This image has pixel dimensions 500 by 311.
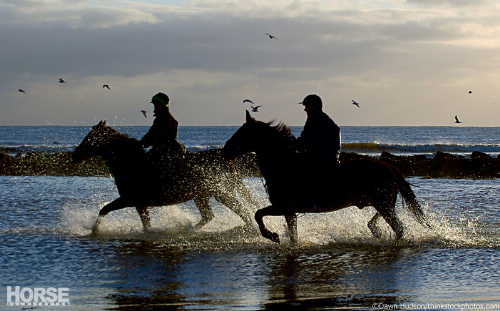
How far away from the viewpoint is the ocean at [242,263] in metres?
6.94

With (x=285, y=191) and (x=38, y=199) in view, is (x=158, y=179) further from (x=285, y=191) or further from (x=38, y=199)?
(x=38, y=199)

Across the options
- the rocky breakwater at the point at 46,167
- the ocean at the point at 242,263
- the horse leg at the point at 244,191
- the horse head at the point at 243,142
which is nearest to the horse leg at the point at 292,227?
the ocean at the point at 242,263

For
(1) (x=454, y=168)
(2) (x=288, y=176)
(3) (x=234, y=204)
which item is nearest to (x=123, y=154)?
(3) (x=234, y=204)

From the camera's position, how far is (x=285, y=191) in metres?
9.89

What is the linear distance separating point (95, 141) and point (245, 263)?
418 centimetres

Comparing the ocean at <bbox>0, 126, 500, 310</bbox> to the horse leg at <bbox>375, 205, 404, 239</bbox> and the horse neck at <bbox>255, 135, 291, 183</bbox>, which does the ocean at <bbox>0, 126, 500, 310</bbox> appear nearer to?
the horse leg at <bbox>375, 205, 404, 239</bbox>

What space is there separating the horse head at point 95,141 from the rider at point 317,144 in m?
3.65

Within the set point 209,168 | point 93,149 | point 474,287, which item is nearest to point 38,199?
point 93,149

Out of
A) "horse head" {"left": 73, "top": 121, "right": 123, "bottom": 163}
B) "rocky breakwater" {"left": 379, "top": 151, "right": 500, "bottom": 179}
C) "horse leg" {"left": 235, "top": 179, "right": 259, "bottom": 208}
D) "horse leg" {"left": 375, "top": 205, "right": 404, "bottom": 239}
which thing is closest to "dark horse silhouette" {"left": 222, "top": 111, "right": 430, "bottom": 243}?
"horse leg" {"left": 375, "top": 205, "right": 404, "bottom": 239}

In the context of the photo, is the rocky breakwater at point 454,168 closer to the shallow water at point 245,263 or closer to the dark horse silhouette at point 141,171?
the shallow water at point 245,263

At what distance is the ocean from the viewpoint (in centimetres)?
694

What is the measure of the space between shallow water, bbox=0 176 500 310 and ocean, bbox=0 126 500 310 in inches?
0.6

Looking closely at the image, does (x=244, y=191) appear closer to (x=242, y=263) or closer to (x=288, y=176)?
(x=288, y=176)

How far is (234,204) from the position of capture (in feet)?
38.7
